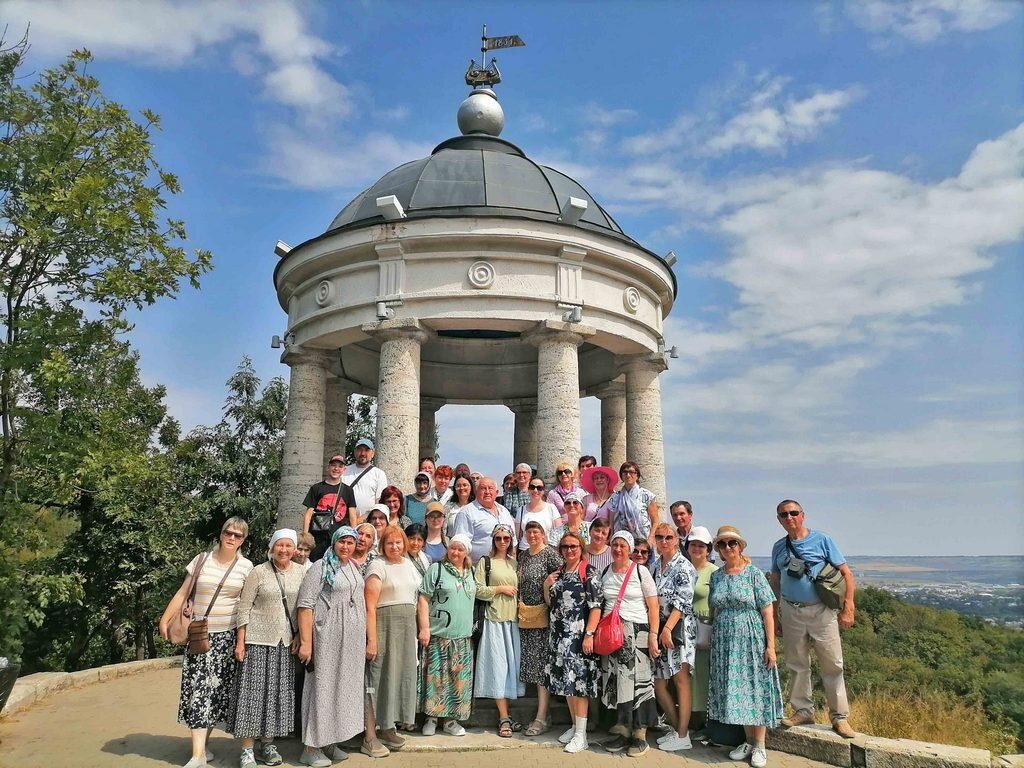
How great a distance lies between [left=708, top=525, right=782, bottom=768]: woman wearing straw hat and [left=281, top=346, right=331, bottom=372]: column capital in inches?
459

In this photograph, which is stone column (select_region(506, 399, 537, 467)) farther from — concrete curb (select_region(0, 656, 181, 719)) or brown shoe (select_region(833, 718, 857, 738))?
brown shoe (select_region(833, 718, 857, 738))

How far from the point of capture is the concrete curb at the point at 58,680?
973cm

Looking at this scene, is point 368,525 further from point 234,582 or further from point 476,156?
point 476,156

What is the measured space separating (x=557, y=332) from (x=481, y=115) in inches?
371

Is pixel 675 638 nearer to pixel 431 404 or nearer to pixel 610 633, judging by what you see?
pixel 610 633

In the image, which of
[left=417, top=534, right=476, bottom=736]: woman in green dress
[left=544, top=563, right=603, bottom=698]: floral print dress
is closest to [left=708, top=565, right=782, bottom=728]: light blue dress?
[left=544, top=563, right=603, bottom=698]: floral print dress

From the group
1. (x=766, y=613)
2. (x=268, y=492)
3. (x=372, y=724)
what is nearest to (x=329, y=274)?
(x=268, y=492)

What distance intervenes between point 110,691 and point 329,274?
8.84 meters

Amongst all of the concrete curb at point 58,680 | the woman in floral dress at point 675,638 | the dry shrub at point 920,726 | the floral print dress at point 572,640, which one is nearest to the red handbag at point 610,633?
the floral print dress at point 572,640

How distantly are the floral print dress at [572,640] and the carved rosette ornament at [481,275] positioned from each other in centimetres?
814

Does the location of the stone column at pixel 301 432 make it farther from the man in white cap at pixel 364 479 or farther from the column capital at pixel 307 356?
the man in white cap at pixel 364 479

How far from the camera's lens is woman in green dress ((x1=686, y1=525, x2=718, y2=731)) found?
736cm

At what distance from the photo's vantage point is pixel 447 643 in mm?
7523

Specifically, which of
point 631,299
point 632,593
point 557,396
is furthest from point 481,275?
point 632,593
